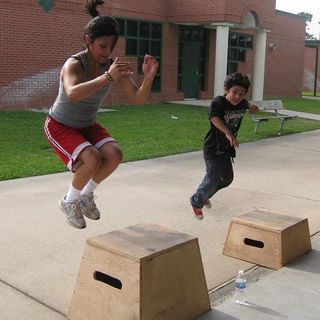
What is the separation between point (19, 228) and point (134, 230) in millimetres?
1785

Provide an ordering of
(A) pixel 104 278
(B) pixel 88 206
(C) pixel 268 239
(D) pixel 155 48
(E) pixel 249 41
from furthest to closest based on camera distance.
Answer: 1. (E) pixel 249 41
2. (D) pixel 155 48
3. (C) pixel 268 239
4. (B) pixel 88 206
5. (A) pixel 104 278

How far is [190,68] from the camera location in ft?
76.7

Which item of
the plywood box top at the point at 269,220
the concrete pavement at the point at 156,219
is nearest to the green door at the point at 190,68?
the concrete pavement at the point at 156,219

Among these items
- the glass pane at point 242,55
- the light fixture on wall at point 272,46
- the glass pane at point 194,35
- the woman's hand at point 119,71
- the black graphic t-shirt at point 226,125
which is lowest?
the black graphic t-shirt at point 226,125

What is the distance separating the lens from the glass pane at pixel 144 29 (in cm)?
2050

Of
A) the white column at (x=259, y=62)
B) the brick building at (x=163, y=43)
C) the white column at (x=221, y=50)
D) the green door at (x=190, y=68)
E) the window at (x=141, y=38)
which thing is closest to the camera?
the brick building at (x=163, y=43)

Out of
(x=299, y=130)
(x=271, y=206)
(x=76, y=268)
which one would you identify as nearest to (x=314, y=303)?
(x=76, y=268)

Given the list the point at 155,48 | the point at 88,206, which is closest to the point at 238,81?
the point at 88,206

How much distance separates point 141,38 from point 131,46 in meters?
0.69

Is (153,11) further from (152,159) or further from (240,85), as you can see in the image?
(240,85)

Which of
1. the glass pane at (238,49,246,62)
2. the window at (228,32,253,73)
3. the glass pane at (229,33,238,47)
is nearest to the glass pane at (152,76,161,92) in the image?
the window at (228,32,253,73)

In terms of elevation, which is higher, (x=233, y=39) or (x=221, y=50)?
(x=233, y=39)

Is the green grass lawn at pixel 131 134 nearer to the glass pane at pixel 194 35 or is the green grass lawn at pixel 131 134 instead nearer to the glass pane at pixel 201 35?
the glass pane at pixel 194 35

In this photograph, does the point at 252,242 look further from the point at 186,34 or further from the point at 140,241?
the point at 186,34
